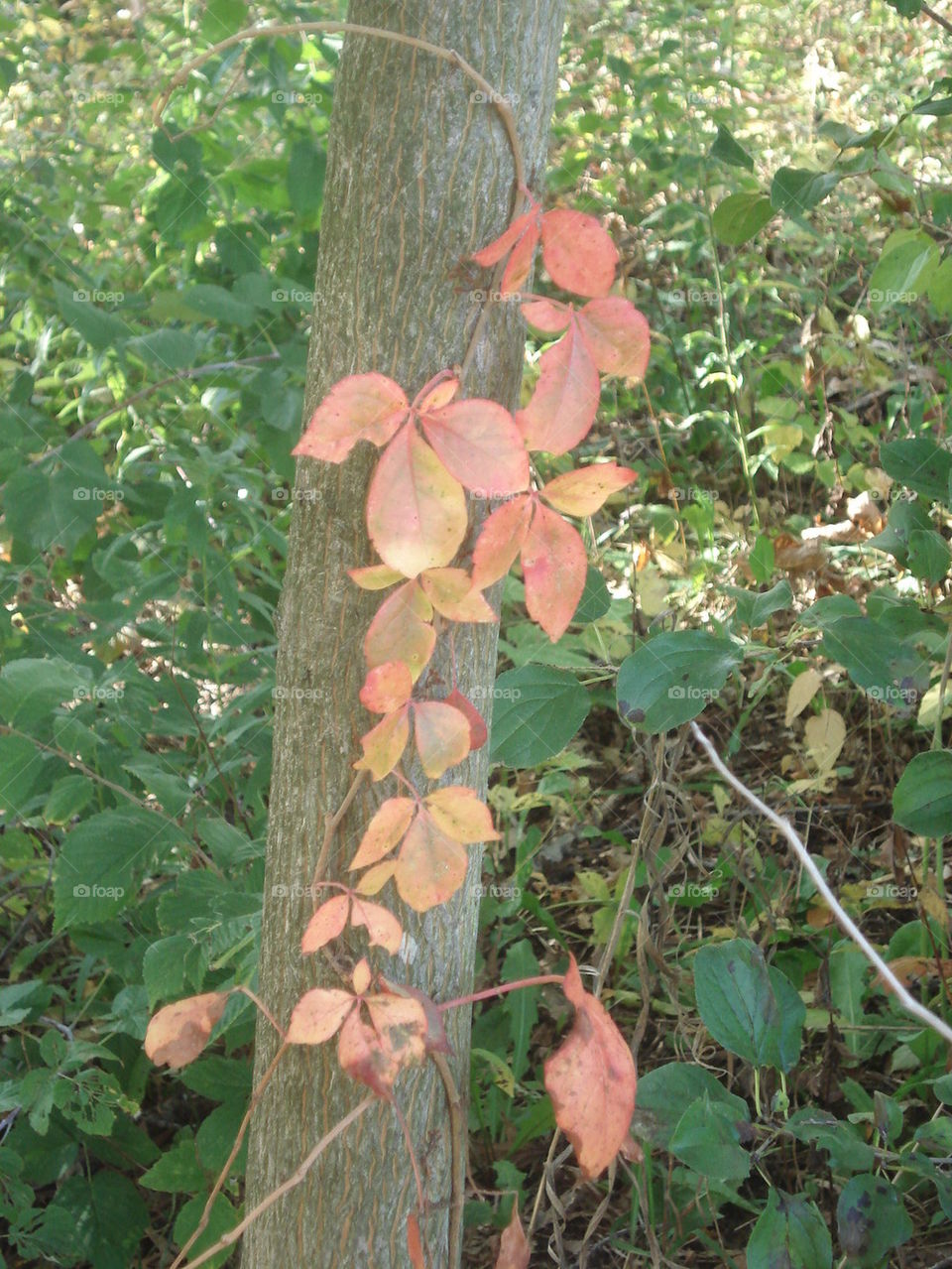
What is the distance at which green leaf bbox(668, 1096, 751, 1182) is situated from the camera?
1083 mm

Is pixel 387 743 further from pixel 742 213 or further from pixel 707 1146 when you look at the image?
pixel 742 213

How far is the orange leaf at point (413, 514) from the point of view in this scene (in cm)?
81

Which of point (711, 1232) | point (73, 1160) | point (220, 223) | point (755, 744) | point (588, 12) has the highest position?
point (588, 12)

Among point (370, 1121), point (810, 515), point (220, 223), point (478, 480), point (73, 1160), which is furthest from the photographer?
point (810, 515)

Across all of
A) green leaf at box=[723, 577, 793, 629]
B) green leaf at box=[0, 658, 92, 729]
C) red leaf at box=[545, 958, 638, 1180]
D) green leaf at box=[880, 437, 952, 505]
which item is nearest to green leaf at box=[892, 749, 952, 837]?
green leaf at box=[723, 577, 793, 629]

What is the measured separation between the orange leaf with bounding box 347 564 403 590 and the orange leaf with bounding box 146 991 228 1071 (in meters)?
0.46

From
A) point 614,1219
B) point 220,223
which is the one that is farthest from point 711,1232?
point 220,223

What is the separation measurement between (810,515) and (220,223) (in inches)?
61.0

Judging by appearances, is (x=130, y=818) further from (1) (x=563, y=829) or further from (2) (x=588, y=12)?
(2) (x=588, y=12)

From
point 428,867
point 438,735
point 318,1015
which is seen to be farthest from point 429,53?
point 318,1015

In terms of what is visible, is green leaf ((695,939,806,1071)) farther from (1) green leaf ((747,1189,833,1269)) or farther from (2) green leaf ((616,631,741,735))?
(2) green leaf ((616,631,741,735))

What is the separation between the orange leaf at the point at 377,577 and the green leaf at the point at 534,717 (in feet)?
1.07

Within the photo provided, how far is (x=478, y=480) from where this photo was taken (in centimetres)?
83

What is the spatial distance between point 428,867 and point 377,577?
0.82 feet
